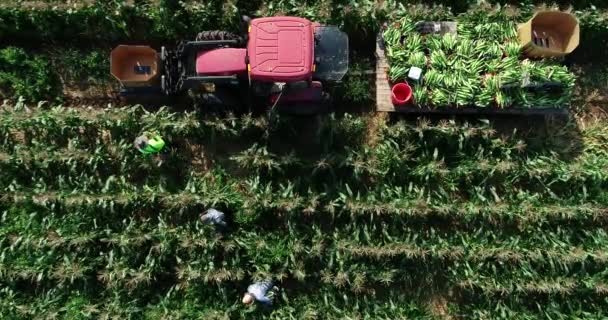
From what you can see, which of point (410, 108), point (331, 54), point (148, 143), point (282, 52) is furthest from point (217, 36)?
point (410, 108)

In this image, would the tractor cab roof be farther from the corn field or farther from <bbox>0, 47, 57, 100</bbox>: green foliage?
<bbox>0, 47, 57, 100</bbox>: green foliage

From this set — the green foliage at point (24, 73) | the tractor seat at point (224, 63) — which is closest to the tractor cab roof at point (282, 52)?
the tractor seat at point (224, 63)

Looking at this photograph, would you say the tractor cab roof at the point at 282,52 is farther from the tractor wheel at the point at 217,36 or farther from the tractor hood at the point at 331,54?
the tractor wheel at the point at 217,36

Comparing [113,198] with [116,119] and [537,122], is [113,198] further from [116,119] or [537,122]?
[537,122]

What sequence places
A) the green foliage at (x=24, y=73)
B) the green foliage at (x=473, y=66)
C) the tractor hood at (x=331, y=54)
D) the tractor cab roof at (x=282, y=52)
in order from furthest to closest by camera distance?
1. the green foliage at (x=24, y=73)
2. the green foliage at (x=473, y=66)
3. the tractor hood at (x=331, y=54)
4. the tractor cab roof at (x=282, y=52)

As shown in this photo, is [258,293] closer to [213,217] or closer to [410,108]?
[213,217]

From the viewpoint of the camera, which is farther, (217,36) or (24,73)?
(24,73)
